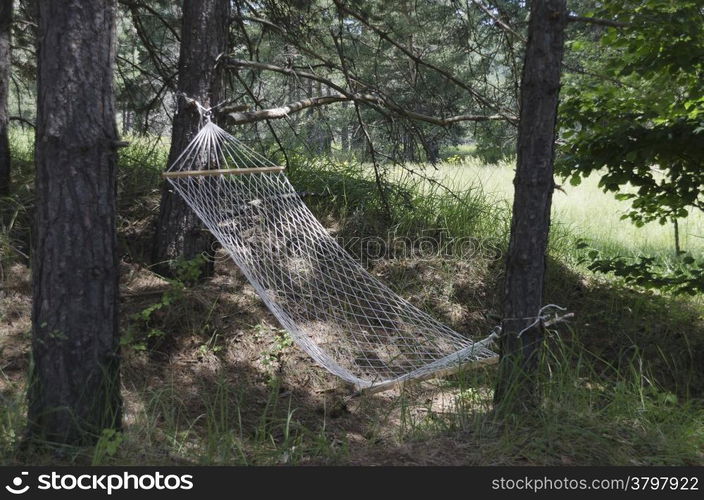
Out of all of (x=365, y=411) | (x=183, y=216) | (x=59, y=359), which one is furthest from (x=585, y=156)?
(x=59, y=359)

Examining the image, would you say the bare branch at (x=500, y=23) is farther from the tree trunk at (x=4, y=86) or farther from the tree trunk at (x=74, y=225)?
the tree trunk at (x=4, y=86)

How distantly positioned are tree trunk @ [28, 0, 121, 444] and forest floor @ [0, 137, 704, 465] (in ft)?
0.52

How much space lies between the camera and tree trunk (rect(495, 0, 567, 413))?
2.18 metres

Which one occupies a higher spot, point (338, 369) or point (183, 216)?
point (183, 216)

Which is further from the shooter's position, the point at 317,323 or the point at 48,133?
the point at 317,323

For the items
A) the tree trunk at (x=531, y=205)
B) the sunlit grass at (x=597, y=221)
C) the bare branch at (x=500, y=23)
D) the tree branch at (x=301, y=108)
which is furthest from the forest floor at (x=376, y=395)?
the bare branch at (x=500, y=23)

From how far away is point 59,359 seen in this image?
2.00 metres

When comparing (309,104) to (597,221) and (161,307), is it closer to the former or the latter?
(161,307)

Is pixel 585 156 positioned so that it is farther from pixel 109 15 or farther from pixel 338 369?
pixel 109 15

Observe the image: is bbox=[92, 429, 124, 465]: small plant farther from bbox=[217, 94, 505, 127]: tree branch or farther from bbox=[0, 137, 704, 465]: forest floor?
bbox=[217, 94, 505, 127]: tree branch

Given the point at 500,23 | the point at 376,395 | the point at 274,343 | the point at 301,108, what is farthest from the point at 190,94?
the point at 376,395

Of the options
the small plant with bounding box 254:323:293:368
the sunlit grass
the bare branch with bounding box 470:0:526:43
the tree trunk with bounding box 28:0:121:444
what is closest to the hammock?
the small plant with bounding box 254:323:293:368

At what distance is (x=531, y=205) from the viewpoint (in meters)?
2.24

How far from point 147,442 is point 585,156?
2.59 meters
